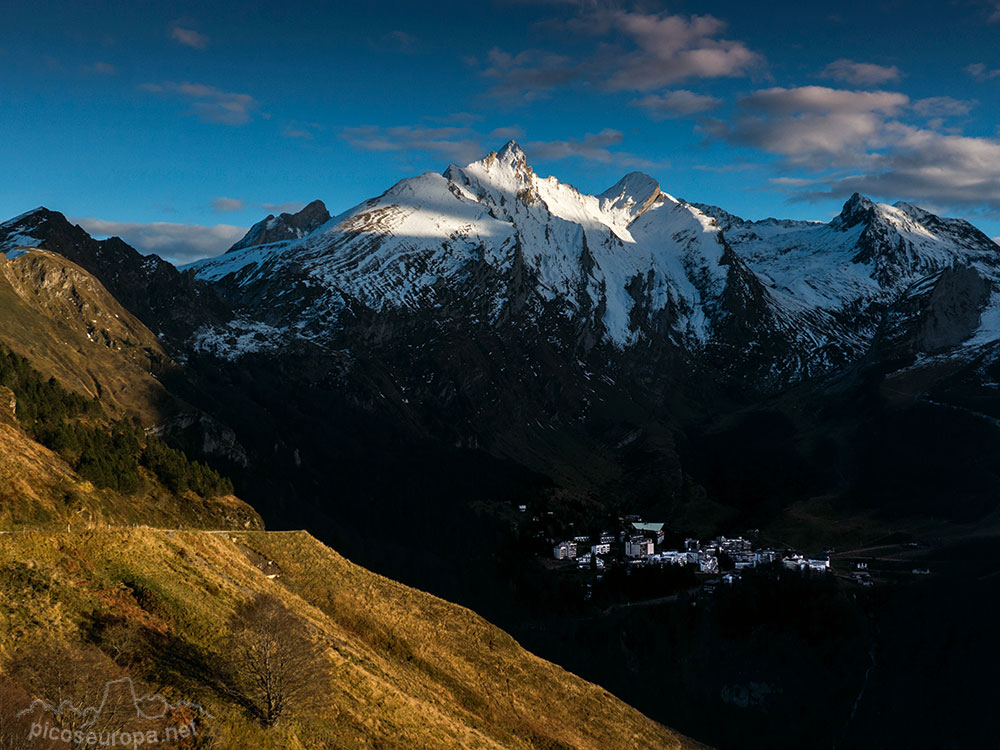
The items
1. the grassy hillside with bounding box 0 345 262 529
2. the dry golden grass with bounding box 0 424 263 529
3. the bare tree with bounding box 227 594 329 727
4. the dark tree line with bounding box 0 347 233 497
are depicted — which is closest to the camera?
the bare tree with bounding box 227 594 329 727

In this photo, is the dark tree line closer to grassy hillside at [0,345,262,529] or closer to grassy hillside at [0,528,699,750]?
grassy hillside at [0,345,262,529]

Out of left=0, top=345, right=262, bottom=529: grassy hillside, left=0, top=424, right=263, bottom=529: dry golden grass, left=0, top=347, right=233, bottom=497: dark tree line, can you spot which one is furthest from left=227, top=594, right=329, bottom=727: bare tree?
left=0, top=347, right=233, bottom=497: dark tree line

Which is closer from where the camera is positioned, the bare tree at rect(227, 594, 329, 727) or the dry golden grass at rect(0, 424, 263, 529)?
the bare tree at rect(227, 594, 329, 727)

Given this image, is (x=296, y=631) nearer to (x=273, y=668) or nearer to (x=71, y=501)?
(x=273, y=668)

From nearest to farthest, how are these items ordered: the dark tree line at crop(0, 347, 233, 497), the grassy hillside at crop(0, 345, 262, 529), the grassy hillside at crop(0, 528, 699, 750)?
the grassy hillside at crop(0, 528, 699, 750) < the grassy hillside at crop(0, 345, 262, 529) < the dark tree line at crop(0, 347, 233, 497)

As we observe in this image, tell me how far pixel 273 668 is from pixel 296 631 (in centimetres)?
898

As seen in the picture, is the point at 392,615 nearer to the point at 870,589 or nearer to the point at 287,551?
the point at 287,551

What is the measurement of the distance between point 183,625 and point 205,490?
10849 cm

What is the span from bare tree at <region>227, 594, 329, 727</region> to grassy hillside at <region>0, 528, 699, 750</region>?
1.23ft

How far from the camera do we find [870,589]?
17438 centimetres

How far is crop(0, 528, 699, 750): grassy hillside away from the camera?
42.9 metres

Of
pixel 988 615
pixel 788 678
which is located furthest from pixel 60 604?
pixel 988 615

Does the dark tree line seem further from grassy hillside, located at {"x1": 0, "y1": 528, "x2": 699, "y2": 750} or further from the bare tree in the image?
the bare tree

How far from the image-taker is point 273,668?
46062mm
